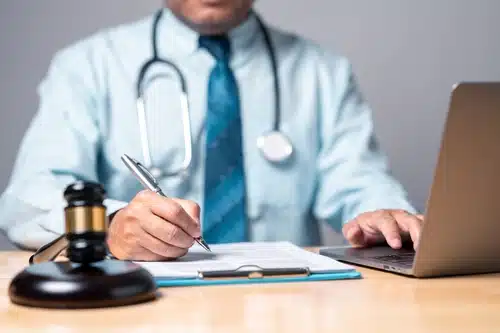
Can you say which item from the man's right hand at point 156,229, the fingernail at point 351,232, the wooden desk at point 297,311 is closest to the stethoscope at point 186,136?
the fingernail at point 351,232

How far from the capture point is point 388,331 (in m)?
0.63

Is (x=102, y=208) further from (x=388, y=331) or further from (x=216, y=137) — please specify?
(x=216, y=137)

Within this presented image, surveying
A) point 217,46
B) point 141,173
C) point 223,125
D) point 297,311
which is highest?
point 217,46

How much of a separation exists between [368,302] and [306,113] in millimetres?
1127

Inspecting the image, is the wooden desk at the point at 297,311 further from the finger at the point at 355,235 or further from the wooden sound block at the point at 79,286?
the finger at the point at 355,235

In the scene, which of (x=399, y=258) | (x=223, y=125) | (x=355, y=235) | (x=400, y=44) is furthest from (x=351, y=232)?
(x=400, y=44)

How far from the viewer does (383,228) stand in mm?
1174

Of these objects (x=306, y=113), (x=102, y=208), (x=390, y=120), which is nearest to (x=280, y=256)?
(x=102, y=208)

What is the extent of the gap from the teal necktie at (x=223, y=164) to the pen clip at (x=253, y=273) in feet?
2.75

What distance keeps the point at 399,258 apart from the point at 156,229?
11.9 inches

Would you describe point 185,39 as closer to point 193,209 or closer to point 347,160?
point 347,160

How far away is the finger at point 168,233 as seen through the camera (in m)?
0.97

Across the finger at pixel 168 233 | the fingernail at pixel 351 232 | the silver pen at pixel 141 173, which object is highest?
the silver pen at pixel 141 173

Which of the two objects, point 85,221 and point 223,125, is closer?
point 85,221
